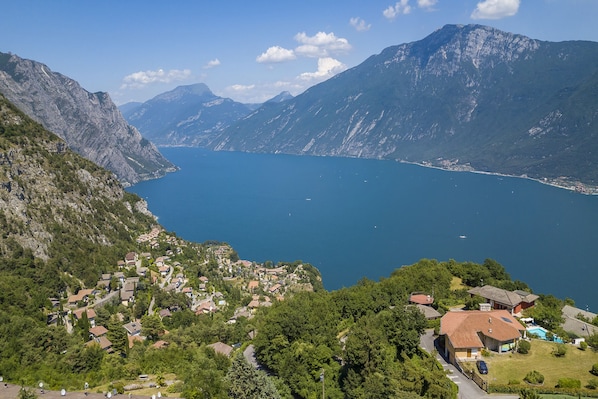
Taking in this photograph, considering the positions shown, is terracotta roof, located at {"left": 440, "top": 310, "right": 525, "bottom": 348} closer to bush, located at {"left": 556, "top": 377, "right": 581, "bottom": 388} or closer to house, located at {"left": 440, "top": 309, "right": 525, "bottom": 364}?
house, located at {"left": 440, "top": 309, "right": 525, "bottom": 364}

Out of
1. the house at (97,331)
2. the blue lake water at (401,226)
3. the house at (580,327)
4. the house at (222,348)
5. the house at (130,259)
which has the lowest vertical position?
the blue lake water at (401,226)

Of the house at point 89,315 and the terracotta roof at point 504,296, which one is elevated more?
the terracotta roof at point 504,296

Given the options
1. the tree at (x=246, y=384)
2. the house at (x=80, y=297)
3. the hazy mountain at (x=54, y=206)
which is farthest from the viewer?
the hazy mountain at (x=54, y=206)

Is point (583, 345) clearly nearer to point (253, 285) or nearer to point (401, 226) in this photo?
point (253, 285)

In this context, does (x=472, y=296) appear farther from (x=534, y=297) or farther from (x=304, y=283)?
(x=304, y=283)

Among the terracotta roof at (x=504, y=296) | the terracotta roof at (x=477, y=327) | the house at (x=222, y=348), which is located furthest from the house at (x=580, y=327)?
the house at (x=222, y=348)

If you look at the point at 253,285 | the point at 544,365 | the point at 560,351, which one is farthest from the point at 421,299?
the point at 253,285

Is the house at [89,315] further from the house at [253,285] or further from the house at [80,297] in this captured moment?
the house at [253,285]
